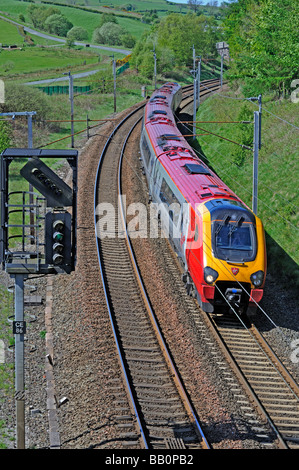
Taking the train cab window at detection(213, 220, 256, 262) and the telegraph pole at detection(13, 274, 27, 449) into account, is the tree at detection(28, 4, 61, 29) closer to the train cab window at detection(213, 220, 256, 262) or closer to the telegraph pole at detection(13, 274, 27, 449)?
the train cab window at detection(213, 220, 256, 262)

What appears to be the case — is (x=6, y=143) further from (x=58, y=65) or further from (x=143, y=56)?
(x=58, y=65)

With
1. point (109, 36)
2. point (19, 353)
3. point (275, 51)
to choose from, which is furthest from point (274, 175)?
point (109, 36)

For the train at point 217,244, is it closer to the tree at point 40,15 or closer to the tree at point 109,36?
the tree at point 109,36

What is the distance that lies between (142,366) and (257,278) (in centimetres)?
437

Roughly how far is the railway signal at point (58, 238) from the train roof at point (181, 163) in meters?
7.59

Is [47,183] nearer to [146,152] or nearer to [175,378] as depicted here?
[175,378]

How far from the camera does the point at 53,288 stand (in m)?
19.8

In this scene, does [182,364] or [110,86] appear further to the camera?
[110,86]

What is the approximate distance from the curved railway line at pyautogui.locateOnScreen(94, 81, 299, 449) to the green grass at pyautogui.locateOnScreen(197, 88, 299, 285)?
187 inches

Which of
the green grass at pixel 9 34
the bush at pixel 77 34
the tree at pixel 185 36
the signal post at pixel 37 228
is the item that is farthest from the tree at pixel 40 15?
the signal post at pixel 37 228

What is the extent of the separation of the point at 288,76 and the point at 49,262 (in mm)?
29042

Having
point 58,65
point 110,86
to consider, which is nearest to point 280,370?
point 110,86

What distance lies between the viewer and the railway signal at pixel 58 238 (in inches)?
439

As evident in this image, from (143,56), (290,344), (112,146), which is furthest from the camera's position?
(143,56)
